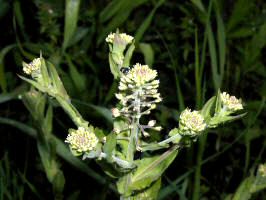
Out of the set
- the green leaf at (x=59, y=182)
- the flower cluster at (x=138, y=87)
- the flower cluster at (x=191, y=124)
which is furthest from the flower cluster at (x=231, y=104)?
the green leaf at (x=59, y=182)

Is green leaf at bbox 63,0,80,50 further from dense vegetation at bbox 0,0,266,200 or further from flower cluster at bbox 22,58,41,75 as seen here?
flower cluster at bbox 22,58,41,75

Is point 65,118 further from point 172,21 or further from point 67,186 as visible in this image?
point 172,21

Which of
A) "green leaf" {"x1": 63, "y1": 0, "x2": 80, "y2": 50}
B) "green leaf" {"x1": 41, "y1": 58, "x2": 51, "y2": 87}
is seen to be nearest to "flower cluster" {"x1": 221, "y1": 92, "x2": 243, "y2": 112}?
"green leaf" {"x1": 41, "y1": 58, "x2": 51, "y2": 87}

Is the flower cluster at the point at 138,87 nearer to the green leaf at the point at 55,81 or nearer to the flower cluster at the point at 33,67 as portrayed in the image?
the green leaf at the point at 55,81

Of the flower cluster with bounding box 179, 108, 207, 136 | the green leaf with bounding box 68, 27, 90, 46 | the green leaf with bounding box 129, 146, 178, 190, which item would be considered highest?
the green leaf with bounding box 68, 27, 90, 46

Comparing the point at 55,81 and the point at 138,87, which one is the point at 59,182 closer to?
the point at 55,81

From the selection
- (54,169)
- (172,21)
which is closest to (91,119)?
(54,169)

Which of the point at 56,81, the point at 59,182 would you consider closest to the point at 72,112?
the point at 56,81
